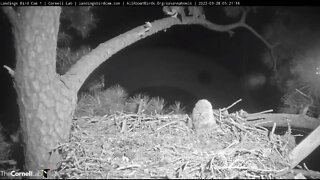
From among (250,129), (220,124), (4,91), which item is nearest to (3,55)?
(4,91)

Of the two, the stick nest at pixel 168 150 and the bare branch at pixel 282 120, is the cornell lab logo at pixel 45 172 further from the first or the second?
the bare branch at pixel 282 120

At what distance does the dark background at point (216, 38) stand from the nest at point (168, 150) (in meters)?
2.43

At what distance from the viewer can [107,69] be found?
5605mm

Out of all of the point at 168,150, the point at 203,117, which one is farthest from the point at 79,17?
the point at 168,150

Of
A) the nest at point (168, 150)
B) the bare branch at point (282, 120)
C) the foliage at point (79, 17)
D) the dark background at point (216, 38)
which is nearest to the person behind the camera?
the nest at point (168, 150)

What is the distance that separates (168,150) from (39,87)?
109 centimetres

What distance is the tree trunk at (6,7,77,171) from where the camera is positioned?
7.54 feet

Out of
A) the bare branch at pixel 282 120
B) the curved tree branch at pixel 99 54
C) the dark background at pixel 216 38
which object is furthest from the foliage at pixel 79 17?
the bare branch at pixel 282 120

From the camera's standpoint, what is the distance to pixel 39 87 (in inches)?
94.7

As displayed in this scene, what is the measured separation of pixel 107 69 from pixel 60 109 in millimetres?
3112

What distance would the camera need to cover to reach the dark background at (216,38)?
17.5 feet

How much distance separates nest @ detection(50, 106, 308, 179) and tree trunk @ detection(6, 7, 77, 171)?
6.4 inches

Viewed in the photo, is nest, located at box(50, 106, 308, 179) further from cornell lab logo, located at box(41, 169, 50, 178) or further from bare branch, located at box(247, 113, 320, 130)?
bare branch, located at box(247, 113, 320, 130)

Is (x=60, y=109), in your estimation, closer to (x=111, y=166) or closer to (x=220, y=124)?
(x=111, y=166)
